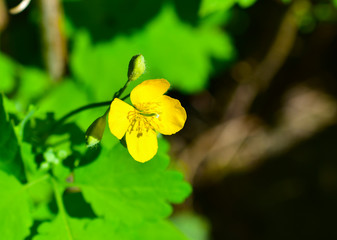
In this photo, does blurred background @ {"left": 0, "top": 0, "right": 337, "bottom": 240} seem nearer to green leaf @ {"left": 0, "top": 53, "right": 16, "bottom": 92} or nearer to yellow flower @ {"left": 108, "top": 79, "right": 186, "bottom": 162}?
green leaf @ {"left": 0, "top": 53, "right": 16, "bottom": 92}

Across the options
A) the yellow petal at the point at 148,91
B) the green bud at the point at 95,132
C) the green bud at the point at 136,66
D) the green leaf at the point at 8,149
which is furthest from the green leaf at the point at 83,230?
the green bud at the point at 136,66

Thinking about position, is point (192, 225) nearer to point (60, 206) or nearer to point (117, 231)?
point (117, 231)

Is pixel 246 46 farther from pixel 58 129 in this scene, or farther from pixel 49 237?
pixel 49 237

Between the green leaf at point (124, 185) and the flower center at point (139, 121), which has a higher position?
the flower center at point (139, 121)

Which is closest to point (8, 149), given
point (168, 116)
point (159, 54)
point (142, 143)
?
point (142, 143)

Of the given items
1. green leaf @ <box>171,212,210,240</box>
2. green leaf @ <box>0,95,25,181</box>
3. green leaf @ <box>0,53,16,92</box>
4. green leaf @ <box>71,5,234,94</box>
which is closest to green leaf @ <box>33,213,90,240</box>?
green leaf @ <box>0,95,25,181</box>

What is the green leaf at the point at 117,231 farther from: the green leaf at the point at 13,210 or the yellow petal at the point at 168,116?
the yellow petal at the point at 168,116
